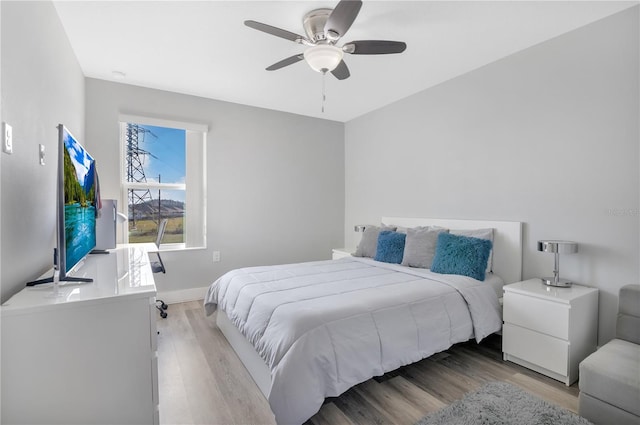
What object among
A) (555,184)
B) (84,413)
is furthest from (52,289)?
(555,184)

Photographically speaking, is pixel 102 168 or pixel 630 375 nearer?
pixel 630 375

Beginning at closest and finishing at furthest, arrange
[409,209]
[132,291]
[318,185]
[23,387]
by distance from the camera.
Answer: [23,387]
[132,291]
[409,209]
[318,185]

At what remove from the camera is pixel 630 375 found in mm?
1575

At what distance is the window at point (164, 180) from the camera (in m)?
3.66

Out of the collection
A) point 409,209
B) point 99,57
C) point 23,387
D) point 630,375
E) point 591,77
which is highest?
point 99,57

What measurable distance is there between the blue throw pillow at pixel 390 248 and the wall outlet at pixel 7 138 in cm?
291

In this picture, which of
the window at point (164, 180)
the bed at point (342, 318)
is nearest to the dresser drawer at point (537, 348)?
the bed at point (342, 318)

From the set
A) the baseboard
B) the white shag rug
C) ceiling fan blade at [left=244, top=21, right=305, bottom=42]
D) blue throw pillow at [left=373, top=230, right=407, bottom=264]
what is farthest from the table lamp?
the baseboard

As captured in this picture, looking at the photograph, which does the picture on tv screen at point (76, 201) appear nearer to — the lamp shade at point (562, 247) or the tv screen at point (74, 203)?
the tv screen at point (74, 203)

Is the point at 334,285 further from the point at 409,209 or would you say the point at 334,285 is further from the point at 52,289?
the point at 409,209

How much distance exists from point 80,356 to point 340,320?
4.03 feet

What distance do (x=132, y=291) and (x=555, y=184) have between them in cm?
307

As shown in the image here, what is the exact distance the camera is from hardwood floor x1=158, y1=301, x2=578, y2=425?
5.88ft

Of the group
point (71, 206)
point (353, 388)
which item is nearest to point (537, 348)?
point (353, 388)
